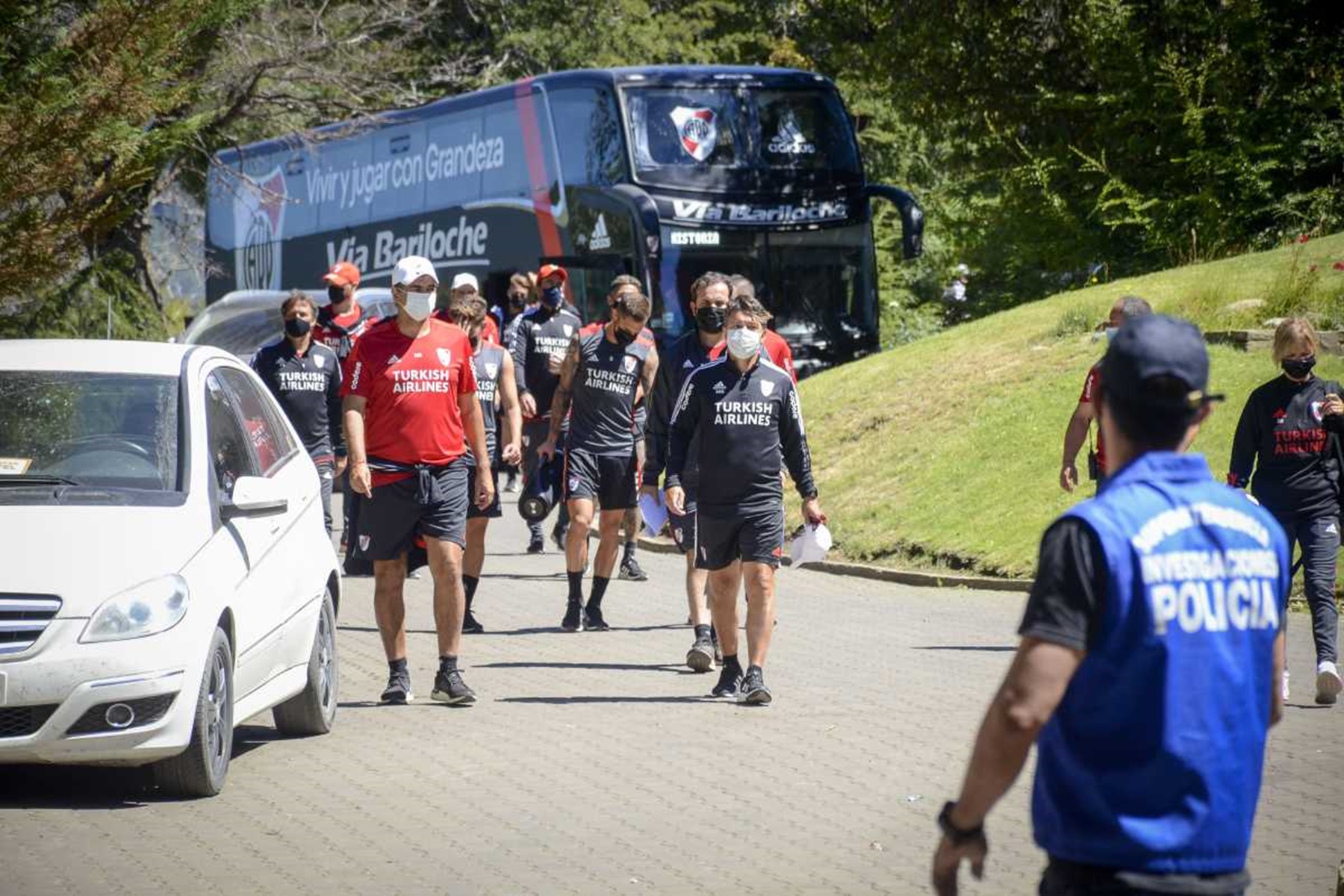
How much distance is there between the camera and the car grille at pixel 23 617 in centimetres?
698

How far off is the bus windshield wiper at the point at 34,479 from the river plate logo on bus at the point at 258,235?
82.7 feet

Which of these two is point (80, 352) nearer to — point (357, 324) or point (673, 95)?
point (357, 324)

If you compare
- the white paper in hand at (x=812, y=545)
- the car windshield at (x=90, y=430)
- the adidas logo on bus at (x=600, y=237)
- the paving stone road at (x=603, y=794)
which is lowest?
the paving stone road at (x=603, y=794)

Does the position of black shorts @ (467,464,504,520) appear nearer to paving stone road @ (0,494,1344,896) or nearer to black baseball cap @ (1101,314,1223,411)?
paving stone road @ (0,494,1344,896)

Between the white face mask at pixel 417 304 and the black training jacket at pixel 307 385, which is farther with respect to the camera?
the black training jacket at pixel 307 385

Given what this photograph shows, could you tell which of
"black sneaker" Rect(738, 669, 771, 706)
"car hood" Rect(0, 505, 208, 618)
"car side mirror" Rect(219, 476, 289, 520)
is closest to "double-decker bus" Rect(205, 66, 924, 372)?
"black sneaker" Rect(738, 669, 771, 706)

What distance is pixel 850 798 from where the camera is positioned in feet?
25.4

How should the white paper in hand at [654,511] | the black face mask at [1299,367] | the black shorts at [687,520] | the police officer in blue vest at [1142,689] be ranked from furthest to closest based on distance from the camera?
1. the white paper in hand at [654,511]
2. the black shorts at [687,520]
3. the black face mask at [1299,367]
4. the police officer in blue vest at [1142,689]

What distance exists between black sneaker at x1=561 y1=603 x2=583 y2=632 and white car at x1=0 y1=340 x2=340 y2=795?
344 cm

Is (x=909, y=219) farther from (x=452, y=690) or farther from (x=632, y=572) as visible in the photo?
(x=452, y=690)

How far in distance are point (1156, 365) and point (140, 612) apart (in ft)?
14.7

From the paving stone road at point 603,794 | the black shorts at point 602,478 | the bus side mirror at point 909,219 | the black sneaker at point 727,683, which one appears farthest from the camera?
the bus side mirror at point 909,219

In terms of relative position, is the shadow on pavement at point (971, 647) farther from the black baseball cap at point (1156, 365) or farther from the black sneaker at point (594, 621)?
the black baseball cap at point (1156, 365)

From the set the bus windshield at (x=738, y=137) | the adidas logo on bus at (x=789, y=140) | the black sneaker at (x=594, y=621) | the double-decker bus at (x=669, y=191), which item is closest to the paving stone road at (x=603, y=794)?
the black sneaker at (x=594, y=621)
